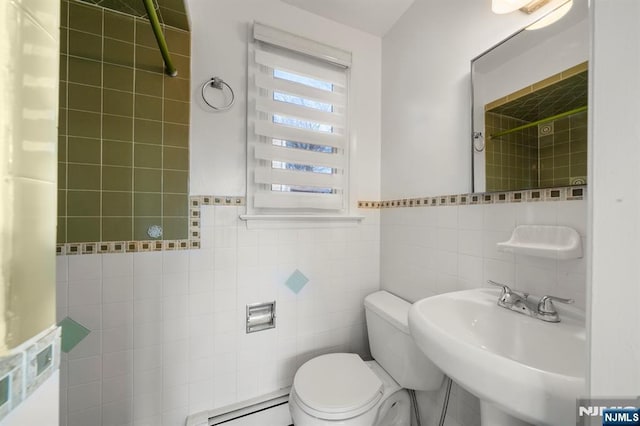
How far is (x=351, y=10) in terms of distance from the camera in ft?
4.61

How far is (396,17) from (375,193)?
107 cm

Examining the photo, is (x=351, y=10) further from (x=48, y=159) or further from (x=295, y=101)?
(x=48, y=159)

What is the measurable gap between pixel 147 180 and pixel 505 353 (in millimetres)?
1547

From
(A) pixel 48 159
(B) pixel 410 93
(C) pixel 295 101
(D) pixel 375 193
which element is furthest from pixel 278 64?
(A) pixel 48 159

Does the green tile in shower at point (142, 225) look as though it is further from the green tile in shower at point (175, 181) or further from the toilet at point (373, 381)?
the toilet at point (373, 381)

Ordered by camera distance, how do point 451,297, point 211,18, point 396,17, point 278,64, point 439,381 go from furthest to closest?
point 396,17, point 278,64, point 211,18, point 439,381, point 451,297

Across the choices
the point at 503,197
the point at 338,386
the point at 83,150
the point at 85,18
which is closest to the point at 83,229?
the point at 83,150

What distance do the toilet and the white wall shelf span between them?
1.77 ft

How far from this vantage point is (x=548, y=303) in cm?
74

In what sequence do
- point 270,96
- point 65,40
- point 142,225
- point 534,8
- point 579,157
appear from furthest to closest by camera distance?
point 270,96
point 142,225
point 65,40
point 534,8
point 579,157

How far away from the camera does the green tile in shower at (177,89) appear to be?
1.15m

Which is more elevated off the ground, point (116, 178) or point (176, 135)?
point (176, 135)

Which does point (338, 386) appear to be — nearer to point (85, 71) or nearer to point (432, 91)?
point (432, 91)

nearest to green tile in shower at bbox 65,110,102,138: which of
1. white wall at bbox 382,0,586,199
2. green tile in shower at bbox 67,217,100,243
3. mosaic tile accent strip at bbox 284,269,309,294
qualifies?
green tile in shower at bbox 67,217,100,243
